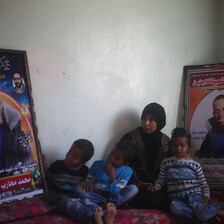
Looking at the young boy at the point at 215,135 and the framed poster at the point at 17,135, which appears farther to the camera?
the young boy at the point at 215,135

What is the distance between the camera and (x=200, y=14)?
305cm

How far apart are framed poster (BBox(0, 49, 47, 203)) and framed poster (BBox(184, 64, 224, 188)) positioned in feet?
4.64

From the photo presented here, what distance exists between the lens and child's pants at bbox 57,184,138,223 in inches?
75.9

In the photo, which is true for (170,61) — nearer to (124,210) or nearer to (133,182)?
(133,182)

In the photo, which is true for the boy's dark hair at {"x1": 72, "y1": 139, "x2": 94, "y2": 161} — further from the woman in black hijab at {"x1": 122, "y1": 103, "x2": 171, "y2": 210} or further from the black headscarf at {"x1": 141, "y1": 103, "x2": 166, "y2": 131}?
the black headscarf at {"x1": 141, "y1": 103, "x2": 166, "y2": 131}

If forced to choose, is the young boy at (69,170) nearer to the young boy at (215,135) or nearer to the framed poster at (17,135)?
the framed poster at (17,135)

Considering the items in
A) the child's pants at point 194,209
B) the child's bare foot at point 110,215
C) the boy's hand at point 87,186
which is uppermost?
the boy's hand at point 87,186

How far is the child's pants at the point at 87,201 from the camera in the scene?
1927 millimetres

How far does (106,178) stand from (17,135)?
700mm

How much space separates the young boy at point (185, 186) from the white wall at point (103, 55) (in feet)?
2.07

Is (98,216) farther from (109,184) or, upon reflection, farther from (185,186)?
(185,186)

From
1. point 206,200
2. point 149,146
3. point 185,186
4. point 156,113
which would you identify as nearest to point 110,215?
point 185,186

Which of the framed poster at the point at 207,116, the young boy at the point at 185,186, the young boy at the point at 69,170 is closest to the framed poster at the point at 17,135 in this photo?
the young boy at the point at 69,170

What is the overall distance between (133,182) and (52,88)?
3.17ft
